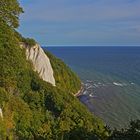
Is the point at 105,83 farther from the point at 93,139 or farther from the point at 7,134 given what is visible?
the point at 93,139

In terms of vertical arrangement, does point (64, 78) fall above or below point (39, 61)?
below

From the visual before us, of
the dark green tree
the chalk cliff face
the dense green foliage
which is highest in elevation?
the dark green tree

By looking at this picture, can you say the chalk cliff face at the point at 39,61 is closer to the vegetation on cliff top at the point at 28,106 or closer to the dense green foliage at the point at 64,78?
the vegetation on cliff top at the point at 28,106

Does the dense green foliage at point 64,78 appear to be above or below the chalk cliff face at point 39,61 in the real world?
below

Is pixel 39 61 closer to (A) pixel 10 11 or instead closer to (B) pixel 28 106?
(B) pixel 28 106

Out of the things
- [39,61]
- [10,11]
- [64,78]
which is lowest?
[64,78]

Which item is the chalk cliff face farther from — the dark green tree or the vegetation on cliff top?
the dark green tree

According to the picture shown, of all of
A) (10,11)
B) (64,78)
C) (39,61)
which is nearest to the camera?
(10,11)

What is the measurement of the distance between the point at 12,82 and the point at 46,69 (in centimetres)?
2893

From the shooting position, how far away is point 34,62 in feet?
243

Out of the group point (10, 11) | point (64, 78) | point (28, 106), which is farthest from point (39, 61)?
point (10, 11)

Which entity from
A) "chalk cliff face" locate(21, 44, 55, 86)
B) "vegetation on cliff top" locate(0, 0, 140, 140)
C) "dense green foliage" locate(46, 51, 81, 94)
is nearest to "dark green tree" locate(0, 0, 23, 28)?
"vegetation on cliff top" locate(0, 0, 140, 140)

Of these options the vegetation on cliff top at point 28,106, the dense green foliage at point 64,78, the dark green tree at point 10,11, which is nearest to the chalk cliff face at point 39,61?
the vegetation on cliff top at point 28,106

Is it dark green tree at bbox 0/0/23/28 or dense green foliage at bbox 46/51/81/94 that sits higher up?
dark green tree at bbox 0/0/23/28
